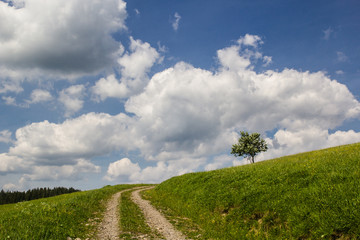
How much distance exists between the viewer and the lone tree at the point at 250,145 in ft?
246

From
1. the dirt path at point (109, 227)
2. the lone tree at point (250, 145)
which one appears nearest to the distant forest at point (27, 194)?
the lone tree at point (250, 145)

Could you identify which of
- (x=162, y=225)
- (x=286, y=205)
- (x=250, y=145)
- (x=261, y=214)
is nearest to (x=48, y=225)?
(x=162, y=225)

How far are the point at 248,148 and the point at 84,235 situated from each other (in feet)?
225

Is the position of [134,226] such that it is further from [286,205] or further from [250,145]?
[250,145]

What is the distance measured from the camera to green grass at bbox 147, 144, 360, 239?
32.5ft

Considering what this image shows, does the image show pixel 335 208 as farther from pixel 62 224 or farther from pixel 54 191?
pixel 54 191

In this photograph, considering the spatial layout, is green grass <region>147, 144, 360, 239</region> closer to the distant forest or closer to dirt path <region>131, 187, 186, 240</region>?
dirt path <region>131, 187, 186, 240</region>

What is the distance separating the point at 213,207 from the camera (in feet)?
59.3

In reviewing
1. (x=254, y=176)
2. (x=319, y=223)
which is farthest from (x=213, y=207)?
(x=319, y=223)

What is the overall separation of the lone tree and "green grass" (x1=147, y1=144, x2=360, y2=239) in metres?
57.2

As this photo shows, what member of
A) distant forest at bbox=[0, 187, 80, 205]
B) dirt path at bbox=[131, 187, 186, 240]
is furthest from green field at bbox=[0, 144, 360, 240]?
distant forest at bbox=[0, 187, 80, 205]

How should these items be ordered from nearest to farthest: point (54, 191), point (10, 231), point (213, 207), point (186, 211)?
point (10, 231), point (213, 207), point (186, 211), point (54, 191)

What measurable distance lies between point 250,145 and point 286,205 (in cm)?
6510

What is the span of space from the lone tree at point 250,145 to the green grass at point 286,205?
5721cm
